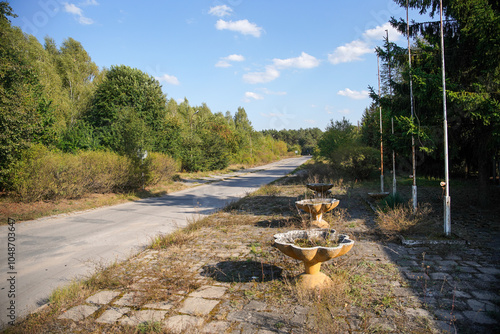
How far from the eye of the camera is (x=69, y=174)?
12.9 m

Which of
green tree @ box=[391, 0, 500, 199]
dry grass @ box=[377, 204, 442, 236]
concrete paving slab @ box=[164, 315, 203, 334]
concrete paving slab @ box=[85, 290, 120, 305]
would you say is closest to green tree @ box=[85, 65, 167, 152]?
green tree @ box=[391, 0, 500, 199]

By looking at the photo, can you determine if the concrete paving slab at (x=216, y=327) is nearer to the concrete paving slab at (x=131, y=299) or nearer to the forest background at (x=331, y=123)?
the concrete paving slab at (x=131, y=299)

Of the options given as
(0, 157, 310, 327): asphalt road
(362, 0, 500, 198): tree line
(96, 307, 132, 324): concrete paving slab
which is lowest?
(0, 157, 310, 327): asphalt road

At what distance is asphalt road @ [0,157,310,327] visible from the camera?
15.9 feet

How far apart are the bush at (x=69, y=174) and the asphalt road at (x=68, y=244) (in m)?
1.98

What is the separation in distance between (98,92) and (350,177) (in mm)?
19353

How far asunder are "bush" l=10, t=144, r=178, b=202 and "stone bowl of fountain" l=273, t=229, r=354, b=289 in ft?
36.7

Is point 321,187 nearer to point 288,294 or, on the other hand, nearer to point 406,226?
point 406,226

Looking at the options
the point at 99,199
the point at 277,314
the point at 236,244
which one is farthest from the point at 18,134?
the point at 277,314

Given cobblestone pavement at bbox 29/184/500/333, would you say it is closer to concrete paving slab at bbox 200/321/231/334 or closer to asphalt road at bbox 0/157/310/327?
concrete paving slab at bbox 200/321/231/334

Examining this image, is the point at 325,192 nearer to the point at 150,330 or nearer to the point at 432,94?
the point at 432,94

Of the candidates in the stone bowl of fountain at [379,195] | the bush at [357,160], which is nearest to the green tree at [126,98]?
the bush at [357,160]

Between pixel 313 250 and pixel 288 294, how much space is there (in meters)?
0.76

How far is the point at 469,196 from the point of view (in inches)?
509
